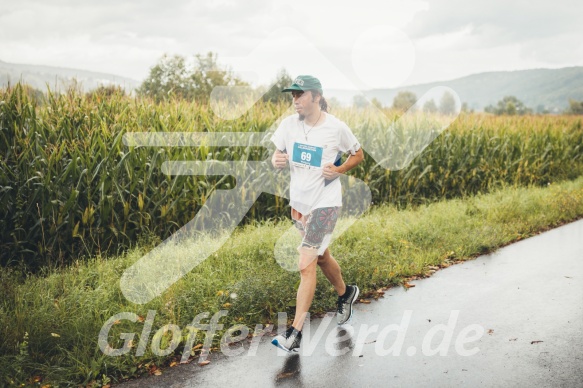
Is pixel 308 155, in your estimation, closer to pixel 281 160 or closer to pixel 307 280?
pixel 281 160

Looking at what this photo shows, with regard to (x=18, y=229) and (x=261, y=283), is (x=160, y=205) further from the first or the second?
(x=261, y=283)

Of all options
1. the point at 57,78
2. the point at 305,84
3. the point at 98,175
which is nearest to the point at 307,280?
the point at 305,84

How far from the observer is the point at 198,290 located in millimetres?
5379

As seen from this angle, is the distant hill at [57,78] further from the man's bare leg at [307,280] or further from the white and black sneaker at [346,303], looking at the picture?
the white and black sneaker at [346,303]

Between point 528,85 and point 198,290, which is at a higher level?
point 528,85

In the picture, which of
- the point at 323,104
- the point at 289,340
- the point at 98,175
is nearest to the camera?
the point at 289,340

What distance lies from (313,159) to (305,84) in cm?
64

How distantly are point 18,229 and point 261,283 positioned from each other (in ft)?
9.93

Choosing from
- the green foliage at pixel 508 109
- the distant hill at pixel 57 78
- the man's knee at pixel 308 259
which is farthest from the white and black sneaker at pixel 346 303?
the green foliage at pixel 508 109

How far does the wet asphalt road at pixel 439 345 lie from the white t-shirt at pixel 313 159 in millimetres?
1239

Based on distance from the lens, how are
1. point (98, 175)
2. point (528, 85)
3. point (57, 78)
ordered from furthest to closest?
point (528, 85), point (57, 78), point (98, 175)

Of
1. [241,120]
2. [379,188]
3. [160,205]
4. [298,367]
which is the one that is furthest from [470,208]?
[298,367]

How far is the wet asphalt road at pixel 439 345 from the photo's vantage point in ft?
12.9

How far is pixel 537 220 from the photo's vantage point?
963cm
